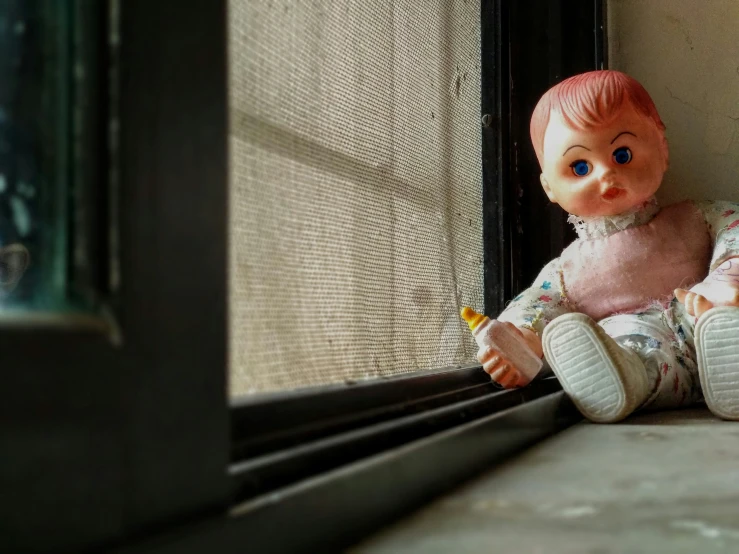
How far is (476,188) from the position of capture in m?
Result: 1.26

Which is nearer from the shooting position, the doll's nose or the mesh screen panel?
the mesh screen panel

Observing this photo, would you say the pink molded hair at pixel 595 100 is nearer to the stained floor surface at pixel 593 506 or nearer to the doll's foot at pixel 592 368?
the doll's foot at pixel 592 368

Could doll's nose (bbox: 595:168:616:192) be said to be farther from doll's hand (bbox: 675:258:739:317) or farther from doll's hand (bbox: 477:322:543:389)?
doll's hand (bbox: 477:322:543:389)

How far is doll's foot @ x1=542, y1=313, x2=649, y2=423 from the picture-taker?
3.07 feet

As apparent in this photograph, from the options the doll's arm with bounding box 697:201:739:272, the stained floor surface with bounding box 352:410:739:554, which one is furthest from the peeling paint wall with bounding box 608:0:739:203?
the stained floor surface with bounding box 352:410:739:554

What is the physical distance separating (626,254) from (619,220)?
5 centimetres

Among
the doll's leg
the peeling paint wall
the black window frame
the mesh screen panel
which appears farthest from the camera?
the peeling paint wall

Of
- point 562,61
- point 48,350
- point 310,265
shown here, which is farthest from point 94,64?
point 562,61

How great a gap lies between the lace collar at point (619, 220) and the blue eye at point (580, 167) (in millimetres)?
87

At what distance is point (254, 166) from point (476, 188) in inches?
27.4

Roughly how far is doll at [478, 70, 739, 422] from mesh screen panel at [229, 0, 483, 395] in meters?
0.13

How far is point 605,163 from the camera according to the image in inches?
44.1

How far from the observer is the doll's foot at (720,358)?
0.93m

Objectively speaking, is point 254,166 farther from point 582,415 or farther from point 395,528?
point 582,415
